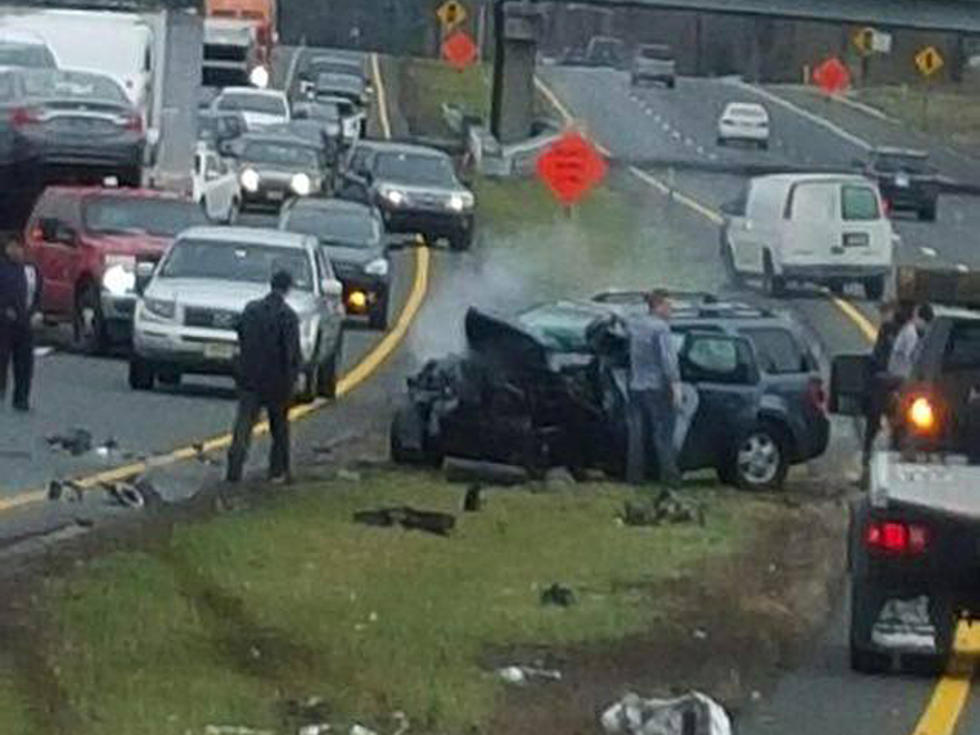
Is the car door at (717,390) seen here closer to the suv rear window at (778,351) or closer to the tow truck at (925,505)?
the suv rear window at (778,351)

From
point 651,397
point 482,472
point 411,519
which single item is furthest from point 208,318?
point 411,519

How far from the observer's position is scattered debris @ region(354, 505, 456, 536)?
23.6 meters

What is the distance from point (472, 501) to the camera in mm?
25859

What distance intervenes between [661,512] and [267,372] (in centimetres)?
320

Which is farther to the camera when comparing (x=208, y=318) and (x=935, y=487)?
(x=208, y=318)

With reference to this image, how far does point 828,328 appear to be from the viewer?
178 ft

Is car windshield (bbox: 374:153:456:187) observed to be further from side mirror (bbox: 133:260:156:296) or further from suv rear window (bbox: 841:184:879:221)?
side mirror (bbox: 133:260:156:296)

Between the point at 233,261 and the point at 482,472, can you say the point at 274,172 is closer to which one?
the point at 233,261

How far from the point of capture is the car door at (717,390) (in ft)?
101

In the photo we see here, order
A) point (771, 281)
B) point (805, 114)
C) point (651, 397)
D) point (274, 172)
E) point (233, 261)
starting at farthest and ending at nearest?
point (805, 114), point (274, 172), point (771, 281), point (233, 261), point (651, 397)

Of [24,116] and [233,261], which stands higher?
[233,261]

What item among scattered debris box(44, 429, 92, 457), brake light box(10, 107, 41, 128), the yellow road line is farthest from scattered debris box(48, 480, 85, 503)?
brake light box(10, 107, 41, 128)

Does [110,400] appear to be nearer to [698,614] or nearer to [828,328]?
[698,614]

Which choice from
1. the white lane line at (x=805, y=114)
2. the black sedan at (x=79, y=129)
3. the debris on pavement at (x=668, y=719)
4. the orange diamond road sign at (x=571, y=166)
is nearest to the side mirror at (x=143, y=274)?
the black sedan at (x=79, y=129)
